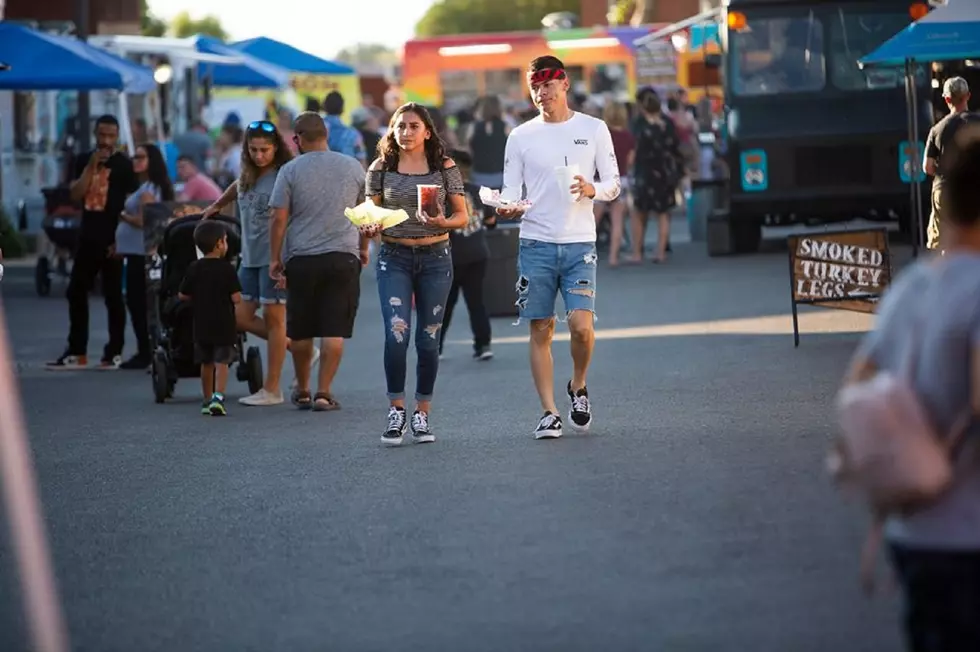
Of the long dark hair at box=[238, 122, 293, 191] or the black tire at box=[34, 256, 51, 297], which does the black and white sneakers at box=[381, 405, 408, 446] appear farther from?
the black tire at box=[34, 256, 51, 297]

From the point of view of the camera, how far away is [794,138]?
2561cm

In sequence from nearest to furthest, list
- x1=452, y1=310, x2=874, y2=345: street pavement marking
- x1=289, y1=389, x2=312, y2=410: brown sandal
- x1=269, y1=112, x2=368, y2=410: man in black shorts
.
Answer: x1=269, y1=112, x2=368, y2=410: man in black shorts, x1=289, y1=389, x2=312, y2=410: brown sandal, x1=452, y1=310, x2=874, y2=345: street pavement marking

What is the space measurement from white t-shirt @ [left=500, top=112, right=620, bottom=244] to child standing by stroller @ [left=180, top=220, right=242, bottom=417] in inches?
121

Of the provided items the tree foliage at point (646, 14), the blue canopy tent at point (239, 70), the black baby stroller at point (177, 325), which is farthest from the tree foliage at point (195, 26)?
the black baby stroller at point (177, 325)

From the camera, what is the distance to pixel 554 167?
1120 cm

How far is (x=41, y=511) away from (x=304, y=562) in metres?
2.06

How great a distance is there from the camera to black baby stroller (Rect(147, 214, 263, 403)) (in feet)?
47.4

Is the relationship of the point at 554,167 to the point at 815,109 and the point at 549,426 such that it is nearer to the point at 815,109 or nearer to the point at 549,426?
the point at 549,426

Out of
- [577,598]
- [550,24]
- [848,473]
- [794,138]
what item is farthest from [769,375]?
[550,24]

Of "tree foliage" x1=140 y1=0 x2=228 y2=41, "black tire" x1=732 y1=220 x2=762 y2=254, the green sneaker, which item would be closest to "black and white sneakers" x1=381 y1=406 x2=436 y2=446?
the green sneaker

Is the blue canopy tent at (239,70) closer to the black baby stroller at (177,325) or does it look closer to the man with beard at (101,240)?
the man with beard at (101,240)

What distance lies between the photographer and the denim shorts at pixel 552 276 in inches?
446

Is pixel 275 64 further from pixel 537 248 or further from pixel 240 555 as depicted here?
pixel 240 555

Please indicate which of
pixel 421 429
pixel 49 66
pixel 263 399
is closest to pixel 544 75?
pixel 421 429
